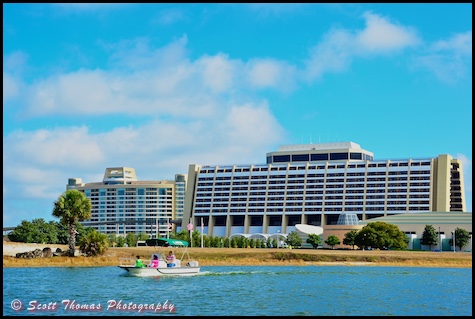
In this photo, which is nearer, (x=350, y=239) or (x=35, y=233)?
(x=35, y=233)

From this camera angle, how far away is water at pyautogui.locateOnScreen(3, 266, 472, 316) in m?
46.8

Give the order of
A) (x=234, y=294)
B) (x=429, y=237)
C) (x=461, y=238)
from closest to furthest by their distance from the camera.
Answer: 1. (x=234, y=294)
2. (x=461, y=238)
3. (x=429, y=237)

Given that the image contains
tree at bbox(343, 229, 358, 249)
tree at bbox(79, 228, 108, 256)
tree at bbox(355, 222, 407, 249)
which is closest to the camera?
tree at bbox(79, 228, 108, 256)

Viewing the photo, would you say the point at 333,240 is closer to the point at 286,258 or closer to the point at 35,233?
the point at 286,258

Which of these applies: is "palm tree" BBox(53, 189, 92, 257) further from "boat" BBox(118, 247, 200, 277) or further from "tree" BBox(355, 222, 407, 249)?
"tree" BBox(355, 222, 407, 249)

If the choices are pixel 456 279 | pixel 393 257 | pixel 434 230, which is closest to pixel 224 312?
pixel 456 279

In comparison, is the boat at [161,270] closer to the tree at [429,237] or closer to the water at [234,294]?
the water at [234,294]

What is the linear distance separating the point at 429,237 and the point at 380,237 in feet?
94.5

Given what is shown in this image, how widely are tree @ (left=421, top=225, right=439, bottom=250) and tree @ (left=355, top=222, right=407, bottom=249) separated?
1883 cm

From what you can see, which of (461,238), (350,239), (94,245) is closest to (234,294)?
(94,245)

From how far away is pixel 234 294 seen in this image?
5706 centimetres

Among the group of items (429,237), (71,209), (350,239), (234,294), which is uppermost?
(71,209)

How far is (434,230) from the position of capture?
191 m

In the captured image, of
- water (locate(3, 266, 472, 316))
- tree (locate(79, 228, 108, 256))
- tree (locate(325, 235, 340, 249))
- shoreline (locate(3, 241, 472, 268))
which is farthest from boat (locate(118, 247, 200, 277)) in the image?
tree (locate(325, 235, 340, 249))
